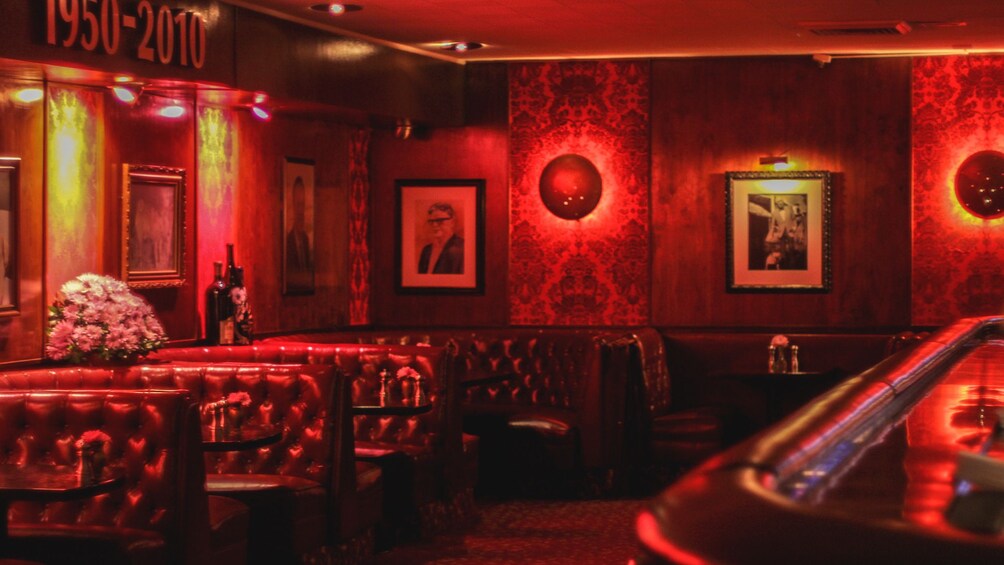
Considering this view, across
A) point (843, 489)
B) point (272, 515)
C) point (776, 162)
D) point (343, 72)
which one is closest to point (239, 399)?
point (272, 515)

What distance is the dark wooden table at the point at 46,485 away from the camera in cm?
411

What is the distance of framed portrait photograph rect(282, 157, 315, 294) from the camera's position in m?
9.11

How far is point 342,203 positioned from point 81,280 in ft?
11.1

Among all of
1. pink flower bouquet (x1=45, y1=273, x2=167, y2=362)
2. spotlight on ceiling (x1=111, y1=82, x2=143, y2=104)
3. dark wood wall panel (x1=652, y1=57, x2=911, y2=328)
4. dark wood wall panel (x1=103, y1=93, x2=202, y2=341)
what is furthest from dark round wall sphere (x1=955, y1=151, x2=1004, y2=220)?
pink flower bouquet (x1=45, y1=273, x2=167, y2=362)

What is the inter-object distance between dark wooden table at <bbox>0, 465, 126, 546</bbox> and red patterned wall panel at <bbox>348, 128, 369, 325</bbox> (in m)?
5.59

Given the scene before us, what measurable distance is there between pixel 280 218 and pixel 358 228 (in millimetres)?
1206

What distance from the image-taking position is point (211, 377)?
20.6 feet

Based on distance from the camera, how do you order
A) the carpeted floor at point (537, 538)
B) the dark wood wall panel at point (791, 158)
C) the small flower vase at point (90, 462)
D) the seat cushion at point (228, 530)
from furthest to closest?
the dark wood wall panel at point (791, 158) → the carpeted floor at point (537, 538) → the seat cushion at point (228, 530) → the small flower vase at point (90, 462)

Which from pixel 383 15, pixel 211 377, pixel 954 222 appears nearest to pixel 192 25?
pixel 383 15

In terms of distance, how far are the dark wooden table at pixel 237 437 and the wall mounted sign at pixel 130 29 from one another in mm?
2004

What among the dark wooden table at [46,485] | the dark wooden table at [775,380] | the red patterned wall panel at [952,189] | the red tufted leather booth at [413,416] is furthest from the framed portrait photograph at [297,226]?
the dark wooden table at [46,485]

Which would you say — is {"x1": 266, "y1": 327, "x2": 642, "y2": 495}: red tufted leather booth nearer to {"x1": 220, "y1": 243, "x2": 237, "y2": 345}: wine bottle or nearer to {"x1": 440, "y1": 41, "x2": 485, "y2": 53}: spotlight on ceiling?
{"x1": 220, "y1": 243, "x2": 237, "y2": 345}: wine bottle

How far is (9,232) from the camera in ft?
21.6

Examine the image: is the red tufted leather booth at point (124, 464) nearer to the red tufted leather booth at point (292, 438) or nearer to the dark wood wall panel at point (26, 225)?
the red tufted leather booth at point (292, 438)
